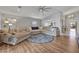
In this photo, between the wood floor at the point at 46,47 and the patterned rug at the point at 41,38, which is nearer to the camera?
the wood floor at the point at 46,47

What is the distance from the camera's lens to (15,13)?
2031 mm

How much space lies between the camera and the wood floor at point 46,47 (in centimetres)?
201

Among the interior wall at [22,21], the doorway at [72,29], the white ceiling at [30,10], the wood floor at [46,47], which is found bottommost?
the wood floor at [46,47]

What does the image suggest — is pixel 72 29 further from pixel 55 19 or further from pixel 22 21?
pixel 22 21

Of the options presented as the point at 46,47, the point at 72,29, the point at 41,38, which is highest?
the point at 72,29

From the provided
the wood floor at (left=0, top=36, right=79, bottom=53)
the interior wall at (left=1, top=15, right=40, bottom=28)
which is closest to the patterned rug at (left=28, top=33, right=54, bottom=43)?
the wood floor at (left=0, top=36, right=79, bottom=53)

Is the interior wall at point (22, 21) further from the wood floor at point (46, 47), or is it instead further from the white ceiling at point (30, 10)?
the wood floor at point (46, 47)

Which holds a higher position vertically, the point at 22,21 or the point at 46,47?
the point at 22,21

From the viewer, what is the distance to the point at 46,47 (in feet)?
6.74

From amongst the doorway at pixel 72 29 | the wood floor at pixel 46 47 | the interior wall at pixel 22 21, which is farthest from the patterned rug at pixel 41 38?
the doorway at pixel 72 29

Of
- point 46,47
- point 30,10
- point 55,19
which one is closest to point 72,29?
point 55,19

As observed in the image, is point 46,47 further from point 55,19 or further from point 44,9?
point 44,9
